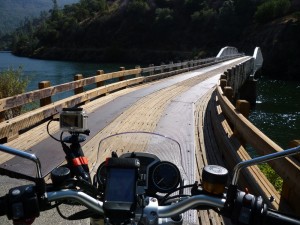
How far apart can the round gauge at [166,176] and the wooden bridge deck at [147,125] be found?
687mm

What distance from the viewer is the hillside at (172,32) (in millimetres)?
63906

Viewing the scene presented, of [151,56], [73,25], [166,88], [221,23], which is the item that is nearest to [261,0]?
[221,23]

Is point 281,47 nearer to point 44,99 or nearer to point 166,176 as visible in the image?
point 44,99

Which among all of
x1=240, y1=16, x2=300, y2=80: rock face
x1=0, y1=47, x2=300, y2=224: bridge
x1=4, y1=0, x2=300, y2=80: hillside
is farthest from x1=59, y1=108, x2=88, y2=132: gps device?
x1=4, y1=0, x2=300, y2=80: hillside

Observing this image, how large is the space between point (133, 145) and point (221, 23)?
8233cm

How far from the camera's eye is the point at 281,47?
60719 millimetres

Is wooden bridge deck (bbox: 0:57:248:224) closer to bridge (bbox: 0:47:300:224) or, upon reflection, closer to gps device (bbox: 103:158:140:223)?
bridge (bbox: 0:47:300:224)

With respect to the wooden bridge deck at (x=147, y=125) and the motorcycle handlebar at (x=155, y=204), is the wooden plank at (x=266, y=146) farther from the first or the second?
the motorcycle handlebar at (x=155, y=204)

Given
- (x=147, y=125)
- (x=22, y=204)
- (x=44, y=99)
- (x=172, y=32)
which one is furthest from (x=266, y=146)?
(x=172, y=32)

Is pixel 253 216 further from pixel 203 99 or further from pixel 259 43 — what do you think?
pixel 259 43

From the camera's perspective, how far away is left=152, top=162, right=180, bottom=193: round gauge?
246 cm

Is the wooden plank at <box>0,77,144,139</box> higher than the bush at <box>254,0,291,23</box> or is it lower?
lower

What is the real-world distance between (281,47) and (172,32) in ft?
131

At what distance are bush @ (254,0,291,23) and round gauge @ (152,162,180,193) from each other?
3063 inches
